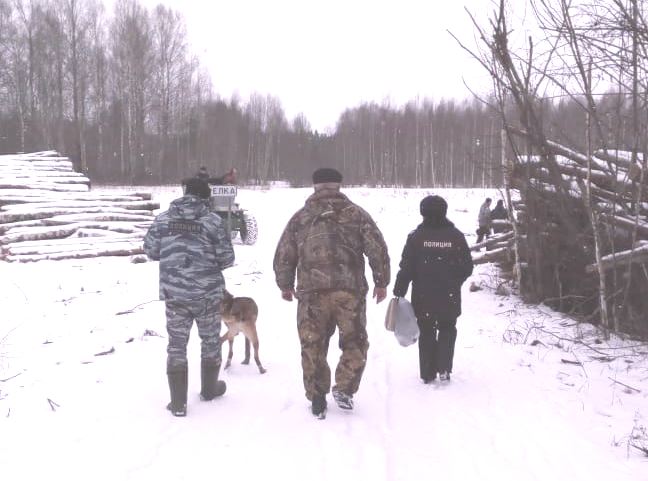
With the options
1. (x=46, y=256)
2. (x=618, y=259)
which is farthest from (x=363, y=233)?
(x=46, y=256)

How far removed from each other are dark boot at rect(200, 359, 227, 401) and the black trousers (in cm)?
189

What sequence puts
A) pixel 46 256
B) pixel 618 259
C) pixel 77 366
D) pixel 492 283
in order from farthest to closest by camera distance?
pixel 46 256
pixel 492 283
pixel 618 259
pixel 77 366

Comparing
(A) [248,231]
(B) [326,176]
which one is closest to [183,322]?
(B) [326,176]

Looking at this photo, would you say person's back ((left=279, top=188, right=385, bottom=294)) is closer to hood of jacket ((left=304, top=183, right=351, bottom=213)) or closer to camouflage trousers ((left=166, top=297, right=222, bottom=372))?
hood of jacket ((left=304, top=183, right=351, bottom=213))

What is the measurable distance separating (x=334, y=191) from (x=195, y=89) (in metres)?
38.8

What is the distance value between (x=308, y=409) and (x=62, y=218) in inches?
448

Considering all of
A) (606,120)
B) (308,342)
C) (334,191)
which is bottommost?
(308,342)

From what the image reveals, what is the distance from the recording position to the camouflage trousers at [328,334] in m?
3.86

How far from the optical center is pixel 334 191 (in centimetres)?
397

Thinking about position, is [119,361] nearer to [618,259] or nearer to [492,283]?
[618,259]

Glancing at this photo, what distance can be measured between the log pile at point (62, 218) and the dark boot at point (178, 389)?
8640 mm

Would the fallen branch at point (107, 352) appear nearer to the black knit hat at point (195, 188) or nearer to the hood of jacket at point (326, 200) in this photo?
the black knit hat at point (195, 188)

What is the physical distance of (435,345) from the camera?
4.74m

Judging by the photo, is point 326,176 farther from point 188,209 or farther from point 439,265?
point 439,265
